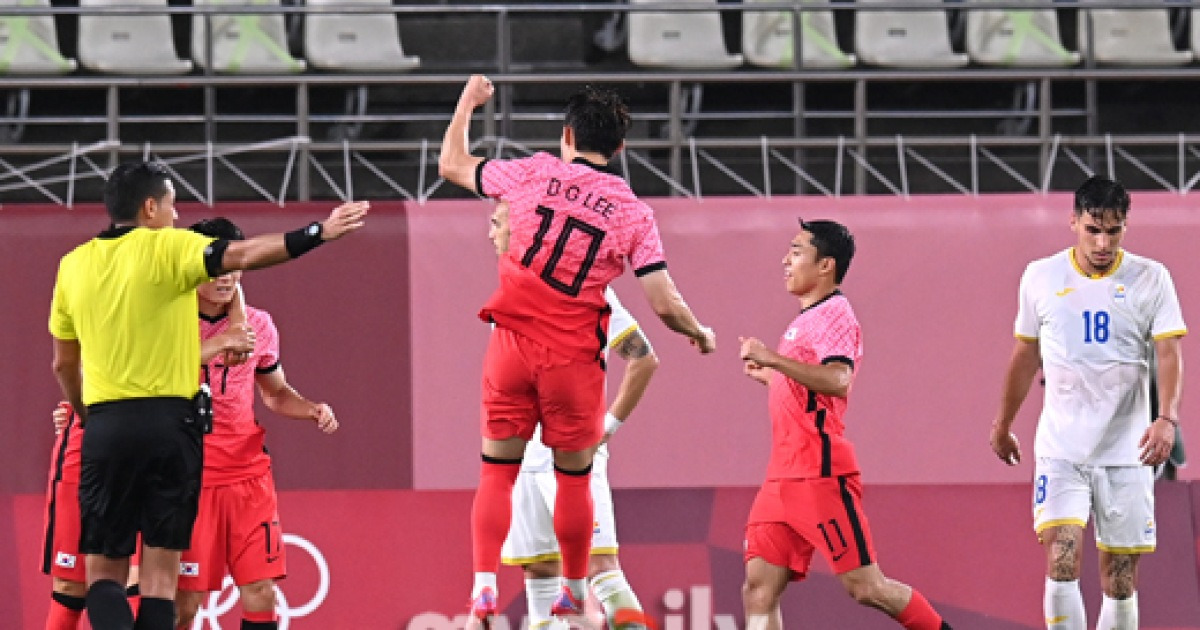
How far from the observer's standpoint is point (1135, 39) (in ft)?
44.1

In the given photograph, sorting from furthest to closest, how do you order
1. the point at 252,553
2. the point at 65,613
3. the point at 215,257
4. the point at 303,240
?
the point at 252,553
the point at 65,613
the point at 215,257
the point at 303,240

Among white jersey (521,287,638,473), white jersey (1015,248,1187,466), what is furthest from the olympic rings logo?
white jersey (1015,248,1187,466)

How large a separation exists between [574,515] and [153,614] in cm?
171

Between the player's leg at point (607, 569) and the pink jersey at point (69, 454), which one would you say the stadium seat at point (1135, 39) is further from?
the pink jersey at point (69, 454)

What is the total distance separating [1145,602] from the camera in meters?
9.38

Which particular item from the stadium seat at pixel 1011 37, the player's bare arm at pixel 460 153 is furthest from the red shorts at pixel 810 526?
the stadium seat at pixel 1011 37

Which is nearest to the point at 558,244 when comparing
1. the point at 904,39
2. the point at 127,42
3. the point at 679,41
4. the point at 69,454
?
the point at 69,454

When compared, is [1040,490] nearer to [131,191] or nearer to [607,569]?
[607,569]

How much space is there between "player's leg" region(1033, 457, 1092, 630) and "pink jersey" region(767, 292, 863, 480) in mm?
1154

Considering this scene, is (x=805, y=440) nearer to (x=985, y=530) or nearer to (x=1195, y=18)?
(x=985, y=530)

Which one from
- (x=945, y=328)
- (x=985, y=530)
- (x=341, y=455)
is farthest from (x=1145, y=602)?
(x=341, y=455)

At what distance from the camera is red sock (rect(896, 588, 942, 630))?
755 centimetres

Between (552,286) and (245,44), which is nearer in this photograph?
(552,286)

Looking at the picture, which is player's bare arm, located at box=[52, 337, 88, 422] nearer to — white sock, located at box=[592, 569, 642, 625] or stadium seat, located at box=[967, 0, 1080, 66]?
white sock, located at box=[592, 569, 642, 625]
